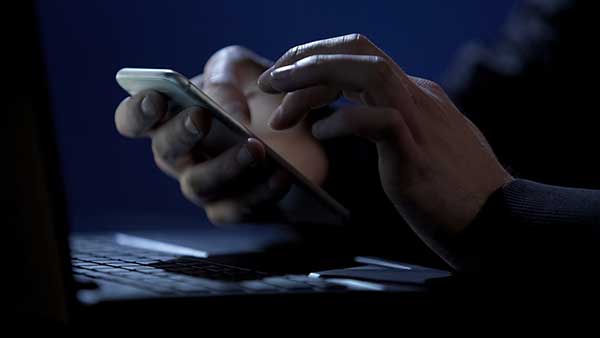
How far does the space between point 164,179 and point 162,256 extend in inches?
47.1

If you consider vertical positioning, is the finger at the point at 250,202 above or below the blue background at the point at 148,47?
below

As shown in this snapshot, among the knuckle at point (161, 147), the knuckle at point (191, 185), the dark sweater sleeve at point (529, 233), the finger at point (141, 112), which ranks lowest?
the dark sweater sleeve at point (529, 233)

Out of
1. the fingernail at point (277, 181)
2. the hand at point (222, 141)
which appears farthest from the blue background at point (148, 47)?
the fingernail at point (277, 181)

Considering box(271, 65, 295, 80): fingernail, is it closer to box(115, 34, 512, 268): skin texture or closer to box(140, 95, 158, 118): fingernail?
box(115, 34, 512, 268): skin texture

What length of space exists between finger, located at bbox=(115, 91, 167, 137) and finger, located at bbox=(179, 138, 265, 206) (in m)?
0.09

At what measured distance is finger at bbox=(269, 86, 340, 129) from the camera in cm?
64

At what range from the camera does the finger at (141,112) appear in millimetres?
662

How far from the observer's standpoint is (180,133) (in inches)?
28.5

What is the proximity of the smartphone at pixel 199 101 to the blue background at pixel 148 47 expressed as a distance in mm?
896

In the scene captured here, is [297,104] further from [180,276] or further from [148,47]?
[148,47]

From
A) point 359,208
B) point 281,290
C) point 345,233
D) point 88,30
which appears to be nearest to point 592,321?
point 281,290

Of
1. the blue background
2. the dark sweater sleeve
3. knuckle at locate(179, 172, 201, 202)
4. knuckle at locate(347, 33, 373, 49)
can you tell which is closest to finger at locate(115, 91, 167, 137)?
knuckle at locate(179, 172, 201, 202)

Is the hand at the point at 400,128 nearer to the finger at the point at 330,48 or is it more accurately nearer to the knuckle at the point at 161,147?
the finger at the point at 330,48

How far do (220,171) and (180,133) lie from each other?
93 mm
